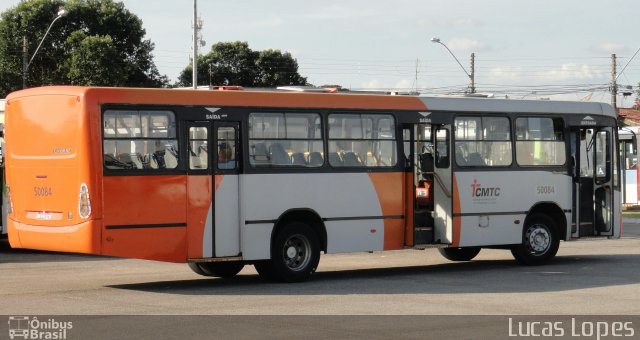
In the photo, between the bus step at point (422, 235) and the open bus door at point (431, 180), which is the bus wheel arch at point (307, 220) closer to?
the bus step at point (422, 235)

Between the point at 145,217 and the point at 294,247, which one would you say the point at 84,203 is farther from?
the point at 294,247

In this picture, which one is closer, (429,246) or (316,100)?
(316,100)

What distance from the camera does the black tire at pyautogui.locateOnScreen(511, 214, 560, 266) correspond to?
69.8 feet

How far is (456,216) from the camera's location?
20109 mm

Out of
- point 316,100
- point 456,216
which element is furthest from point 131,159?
point 456,216

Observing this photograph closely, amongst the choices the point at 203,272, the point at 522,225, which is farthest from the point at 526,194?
the point at 203,272

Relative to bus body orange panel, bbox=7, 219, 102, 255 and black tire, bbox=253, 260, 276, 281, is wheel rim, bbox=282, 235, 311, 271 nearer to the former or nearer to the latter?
black tire, bbox=253, 260, 276, 281

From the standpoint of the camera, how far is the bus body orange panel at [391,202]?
19328mm

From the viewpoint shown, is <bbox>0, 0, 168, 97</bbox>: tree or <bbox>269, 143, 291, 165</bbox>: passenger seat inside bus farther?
<bbox>0, 0, 168, 97</bbox>: tree

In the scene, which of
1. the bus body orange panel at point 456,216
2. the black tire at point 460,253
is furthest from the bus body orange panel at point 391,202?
the black tire at point 460,253

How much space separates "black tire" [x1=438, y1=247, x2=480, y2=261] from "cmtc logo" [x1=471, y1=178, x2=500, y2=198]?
2107 mm

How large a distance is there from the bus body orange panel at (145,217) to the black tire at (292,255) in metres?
1.57

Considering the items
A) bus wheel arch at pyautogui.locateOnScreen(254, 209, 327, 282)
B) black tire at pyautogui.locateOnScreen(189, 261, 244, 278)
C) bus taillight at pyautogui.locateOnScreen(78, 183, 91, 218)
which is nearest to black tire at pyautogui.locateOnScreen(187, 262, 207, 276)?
black tire at pyautogui.locateOnScreen(189, 261, 244, 278)

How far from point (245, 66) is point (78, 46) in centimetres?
1879
